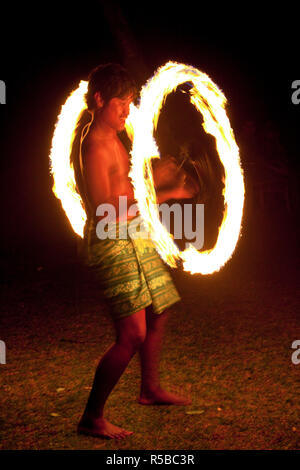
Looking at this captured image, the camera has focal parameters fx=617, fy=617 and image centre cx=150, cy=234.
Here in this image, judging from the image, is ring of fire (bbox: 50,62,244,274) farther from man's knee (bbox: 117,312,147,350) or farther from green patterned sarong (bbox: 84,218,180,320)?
man's knee (bbox: 117,312,147,350)

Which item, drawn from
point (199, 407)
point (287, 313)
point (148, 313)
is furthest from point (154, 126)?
point (287, 313)

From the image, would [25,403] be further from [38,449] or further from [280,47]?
[280,47]

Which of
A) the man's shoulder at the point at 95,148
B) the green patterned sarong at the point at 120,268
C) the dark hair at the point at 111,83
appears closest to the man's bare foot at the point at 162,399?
the green patterned sarong at the point at 120,268

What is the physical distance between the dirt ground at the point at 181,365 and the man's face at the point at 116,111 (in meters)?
1.72

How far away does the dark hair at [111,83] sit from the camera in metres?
3.39

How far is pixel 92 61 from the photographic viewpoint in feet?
53.6

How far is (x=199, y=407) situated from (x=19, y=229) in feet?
31.5

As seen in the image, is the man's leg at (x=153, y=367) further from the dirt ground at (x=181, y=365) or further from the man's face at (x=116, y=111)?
A: the man's face at (x=116, y=111)

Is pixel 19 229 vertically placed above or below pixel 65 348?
above

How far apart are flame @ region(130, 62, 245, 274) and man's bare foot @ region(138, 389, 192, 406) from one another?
0.79 m

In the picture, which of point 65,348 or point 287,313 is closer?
point 65,348

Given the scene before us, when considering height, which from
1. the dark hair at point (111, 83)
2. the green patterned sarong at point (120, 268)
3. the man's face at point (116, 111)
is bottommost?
the green patterned sarong at point (120, 268)

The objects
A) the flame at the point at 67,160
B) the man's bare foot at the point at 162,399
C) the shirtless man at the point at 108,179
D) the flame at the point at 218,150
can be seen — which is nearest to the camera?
the shirtless man at the point at 108,179

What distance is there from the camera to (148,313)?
149 inches
